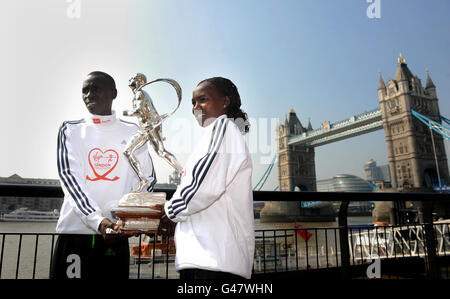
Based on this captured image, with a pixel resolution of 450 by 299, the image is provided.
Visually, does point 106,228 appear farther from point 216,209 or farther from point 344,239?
point 344,239

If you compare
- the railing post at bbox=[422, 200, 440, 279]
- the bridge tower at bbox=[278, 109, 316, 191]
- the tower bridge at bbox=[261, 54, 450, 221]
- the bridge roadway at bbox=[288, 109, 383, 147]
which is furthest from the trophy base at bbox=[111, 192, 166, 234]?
the bridge tower at bbox=[278, 109, 316, 191]

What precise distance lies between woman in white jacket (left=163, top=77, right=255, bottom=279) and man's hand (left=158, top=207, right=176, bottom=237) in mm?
72

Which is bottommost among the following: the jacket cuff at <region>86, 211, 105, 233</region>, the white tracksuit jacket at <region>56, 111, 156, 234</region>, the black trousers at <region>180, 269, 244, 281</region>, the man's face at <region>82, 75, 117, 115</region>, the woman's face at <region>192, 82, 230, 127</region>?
the black trousers at <region>180, 269, 244, 281</region>

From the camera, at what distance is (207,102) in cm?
134

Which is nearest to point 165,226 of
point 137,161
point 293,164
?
point 137,161

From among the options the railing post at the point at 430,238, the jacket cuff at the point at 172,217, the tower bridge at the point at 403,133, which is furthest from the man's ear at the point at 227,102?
the tower bridge at the point at 403,133

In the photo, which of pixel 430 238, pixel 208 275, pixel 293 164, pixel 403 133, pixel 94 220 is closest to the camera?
pixel 208 275

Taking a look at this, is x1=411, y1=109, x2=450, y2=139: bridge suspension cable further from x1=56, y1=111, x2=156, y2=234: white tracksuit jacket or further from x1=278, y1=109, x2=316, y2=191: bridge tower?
x1=56, y1=111, x2=156, y2=234: white tracksuit jacket

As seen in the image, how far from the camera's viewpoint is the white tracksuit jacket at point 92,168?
1.39 metres

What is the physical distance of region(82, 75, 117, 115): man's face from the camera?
1.56 meters

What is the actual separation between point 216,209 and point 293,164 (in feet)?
200

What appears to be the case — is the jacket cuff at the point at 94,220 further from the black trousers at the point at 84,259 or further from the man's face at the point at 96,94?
the man's face at the point at 96,94

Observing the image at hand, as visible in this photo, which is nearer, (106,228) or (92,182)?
(106,228)
